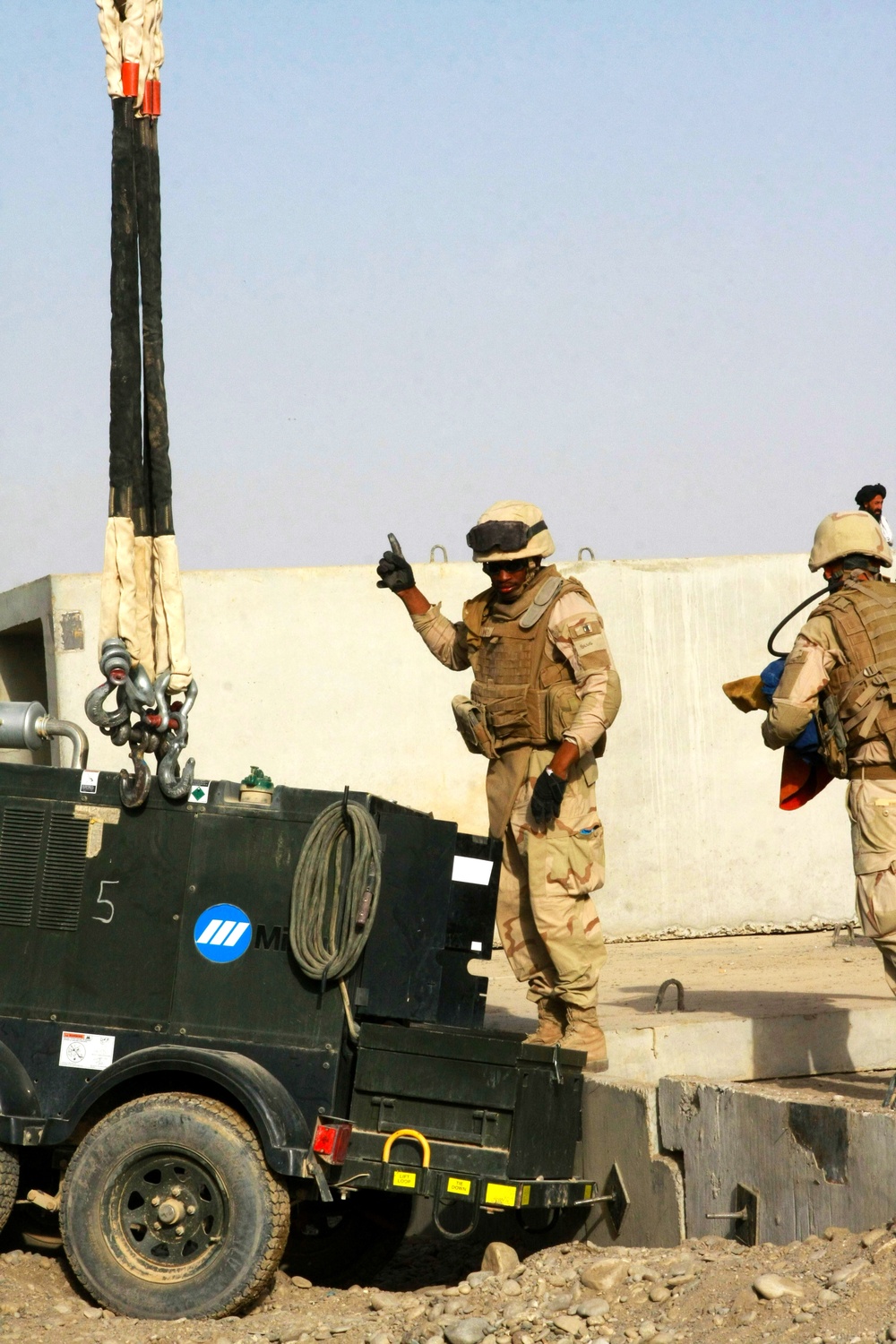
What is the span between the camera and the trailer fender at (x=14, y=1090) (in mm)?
4891

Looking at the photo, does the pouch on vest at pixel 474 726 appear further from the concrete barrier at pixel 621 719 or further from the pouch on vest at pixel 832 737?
the concrete barrier at pixel 621 719

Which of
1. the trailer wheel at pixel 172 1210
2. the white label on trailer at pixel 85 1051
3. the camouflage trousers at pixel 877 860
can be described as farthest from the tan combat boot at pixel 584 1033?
the white label on trailer at pixel 85 1051

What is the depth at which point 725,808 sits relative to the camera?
452 inches

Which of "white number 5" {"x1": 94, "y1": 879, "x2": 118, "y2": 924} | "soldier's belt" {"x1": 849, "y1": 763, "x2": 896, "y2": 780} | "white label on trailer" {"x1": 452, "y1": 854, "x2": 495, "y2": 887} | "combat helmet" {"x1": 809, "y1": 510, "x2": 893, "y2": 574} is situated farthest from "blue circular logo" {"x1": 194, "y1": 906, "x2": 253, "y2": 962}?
"combat helmet" {"x1": 809, "y1": 510, "x2": 893, "y2": 574}

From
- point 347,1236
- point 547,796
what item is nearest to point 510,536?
point 547,796

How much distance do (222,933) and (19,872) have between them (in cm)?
74

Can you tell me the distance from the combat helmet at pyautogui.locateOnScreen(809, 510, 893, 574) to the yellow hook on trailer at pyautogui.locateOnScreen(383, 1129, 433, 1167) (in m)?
2.30

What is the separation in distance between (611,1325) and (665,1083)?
48.4 inches

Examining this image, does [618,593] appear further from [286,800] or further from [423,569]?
[286,800]

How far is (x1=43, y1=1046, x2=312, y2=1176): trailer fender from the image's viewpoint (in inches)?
183

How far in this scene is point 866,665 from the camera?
5.11 m

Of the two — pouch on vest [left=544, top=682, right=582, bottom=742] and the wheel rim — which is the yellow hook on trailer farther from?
pouch on vest [left=544, top=682, right=582, bottom=742]

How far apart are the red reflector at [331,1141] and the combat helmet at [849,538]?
2428 mm

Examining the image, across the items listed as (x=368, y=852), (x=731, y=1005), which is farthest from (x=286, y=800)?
(x=731, y=1005)
